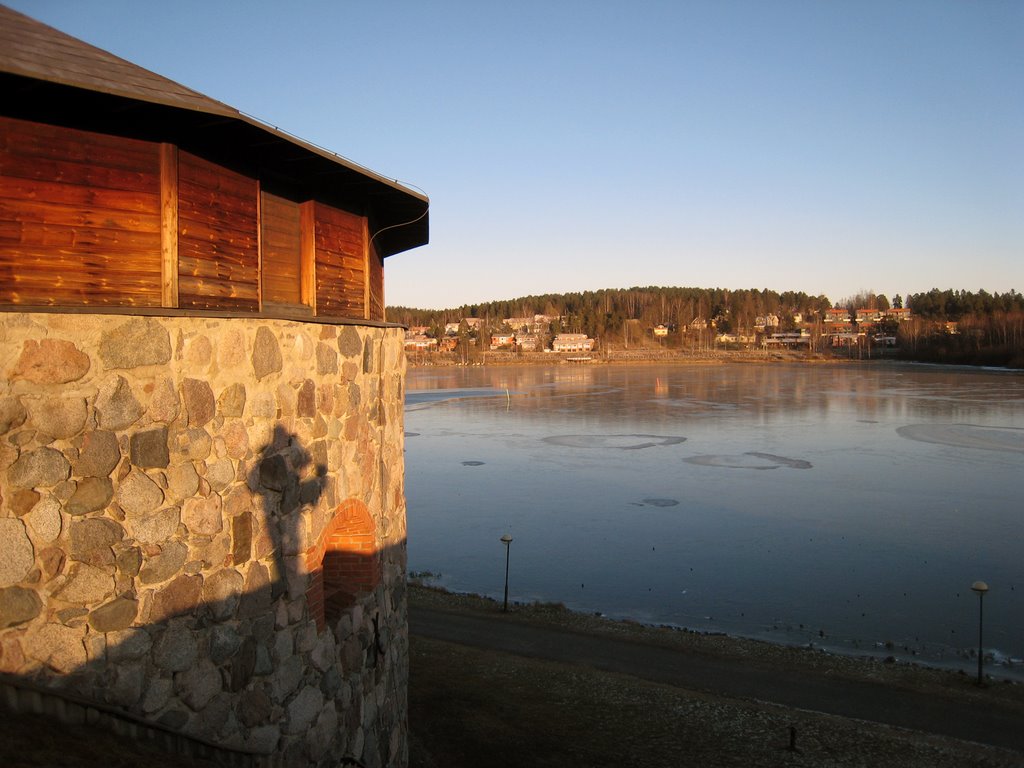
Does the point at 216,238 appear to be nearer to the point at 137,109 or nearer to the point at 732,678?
the point at 137,109

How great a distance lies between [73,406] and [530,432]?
138 ft

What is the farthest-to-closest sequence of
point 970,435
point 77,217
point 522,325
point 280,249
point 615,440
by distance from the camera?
point 522,325 → point 615,440 → point 970,435 → point 280,249 → point 77,217

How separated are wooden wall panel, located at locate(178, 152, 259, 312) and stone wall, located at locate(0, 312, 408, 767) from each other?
0.84 feet

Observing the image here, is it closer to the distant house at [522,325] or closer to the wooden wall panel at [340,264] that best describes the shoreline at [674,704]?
the wooden wall panel at [340,264]

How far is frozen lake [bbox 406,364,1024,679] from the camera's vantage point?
17.9 m

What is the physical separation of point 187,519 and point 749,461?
107ft

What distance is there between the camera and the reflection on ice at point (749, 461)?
111 feet

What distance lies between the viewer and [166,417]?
177 inches

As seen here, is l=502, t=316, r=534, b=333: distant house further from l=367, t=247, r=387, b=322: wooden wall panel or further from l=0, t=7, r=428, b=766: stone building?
l=0, t=7, r=428, b=766: stone building

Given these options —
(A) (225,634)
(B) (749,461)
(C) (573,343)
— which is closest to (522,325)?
(C) (573,343)

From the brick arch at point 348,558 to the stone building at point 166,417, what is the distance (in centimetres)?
9

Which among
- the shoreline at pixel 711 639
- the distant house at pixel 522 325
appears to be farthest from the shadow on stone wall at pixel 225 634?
the distant house at pixel 522 325

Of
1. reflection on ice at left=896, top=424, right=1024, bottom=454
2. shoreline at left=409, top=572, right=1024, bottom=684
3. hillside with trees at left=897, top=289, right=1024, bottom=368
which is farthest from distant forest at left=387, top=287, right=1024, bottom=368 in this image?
shoreline at left=409, top=572, right=1024, bottom=684

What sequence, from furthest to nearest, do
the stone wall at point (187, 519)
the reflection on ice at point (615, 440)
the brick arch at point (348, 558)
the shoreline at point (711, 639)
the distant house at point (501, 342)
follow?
1. the distant house at point (501, 342)
2. the reflection on ice at point (615, 440)
3. the shoreline at point (711, 639)
4. the brick arch at point (348, 558)
5. the stone wall at point (187, 519)
